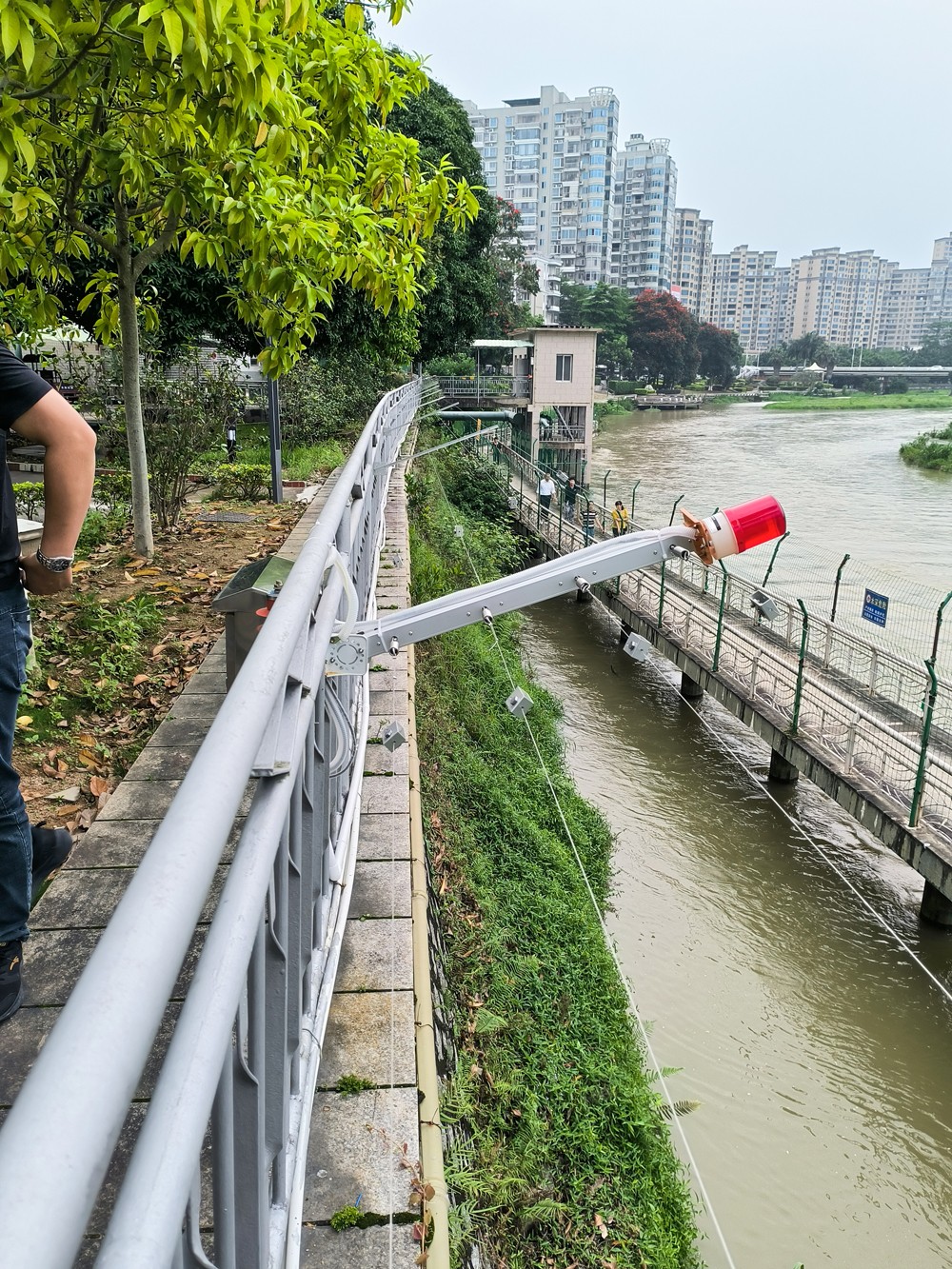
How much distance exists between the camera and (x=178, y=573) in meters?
6.75

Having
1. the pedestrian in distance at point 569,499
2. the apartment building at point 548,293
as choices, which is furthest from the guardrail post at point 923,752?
the apartment building at point 548,293

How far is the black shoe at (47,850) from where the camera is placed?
8.59 ft

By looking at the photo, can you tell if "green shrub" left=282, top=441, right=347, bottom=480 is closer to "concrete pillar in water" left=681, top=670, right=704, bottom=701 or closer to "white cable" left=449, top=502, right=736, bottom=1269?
"white cable" left=449, top=502, right=736, bottom=1269

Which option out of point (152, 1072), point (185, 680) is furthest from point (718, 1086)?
point (152, 1072)

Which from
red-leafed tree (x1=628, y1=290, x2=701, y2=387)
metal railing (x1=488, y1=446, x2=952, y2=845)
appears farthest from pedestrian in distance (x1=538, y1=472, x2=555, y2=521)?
red-leafed tree (x1=628, y1=290, x2=701, y2=387)

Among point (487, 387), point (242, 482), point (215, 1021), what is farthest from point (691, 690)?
point (487, 387)

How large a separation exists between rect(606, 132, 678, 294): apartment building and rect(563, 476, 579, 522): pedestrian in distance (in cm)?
11962

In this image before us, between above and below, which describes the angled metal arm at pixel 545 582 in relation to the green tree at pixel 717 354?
below

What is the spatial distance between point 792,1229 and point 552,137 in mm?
137082

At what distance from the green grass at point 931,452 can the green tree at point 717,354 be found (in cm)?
5375

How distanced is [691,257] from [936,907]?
167 metres

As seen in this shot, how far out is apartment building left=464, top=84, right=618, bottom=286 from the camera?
4872 inches

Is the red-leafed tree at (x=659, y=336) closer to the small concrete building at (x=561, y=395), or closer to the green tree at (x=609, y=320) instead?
the green tree at (x=609, y=320)

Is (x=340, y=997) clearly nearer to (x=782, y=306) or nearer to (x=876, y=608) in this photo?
(x=876, y=608)
